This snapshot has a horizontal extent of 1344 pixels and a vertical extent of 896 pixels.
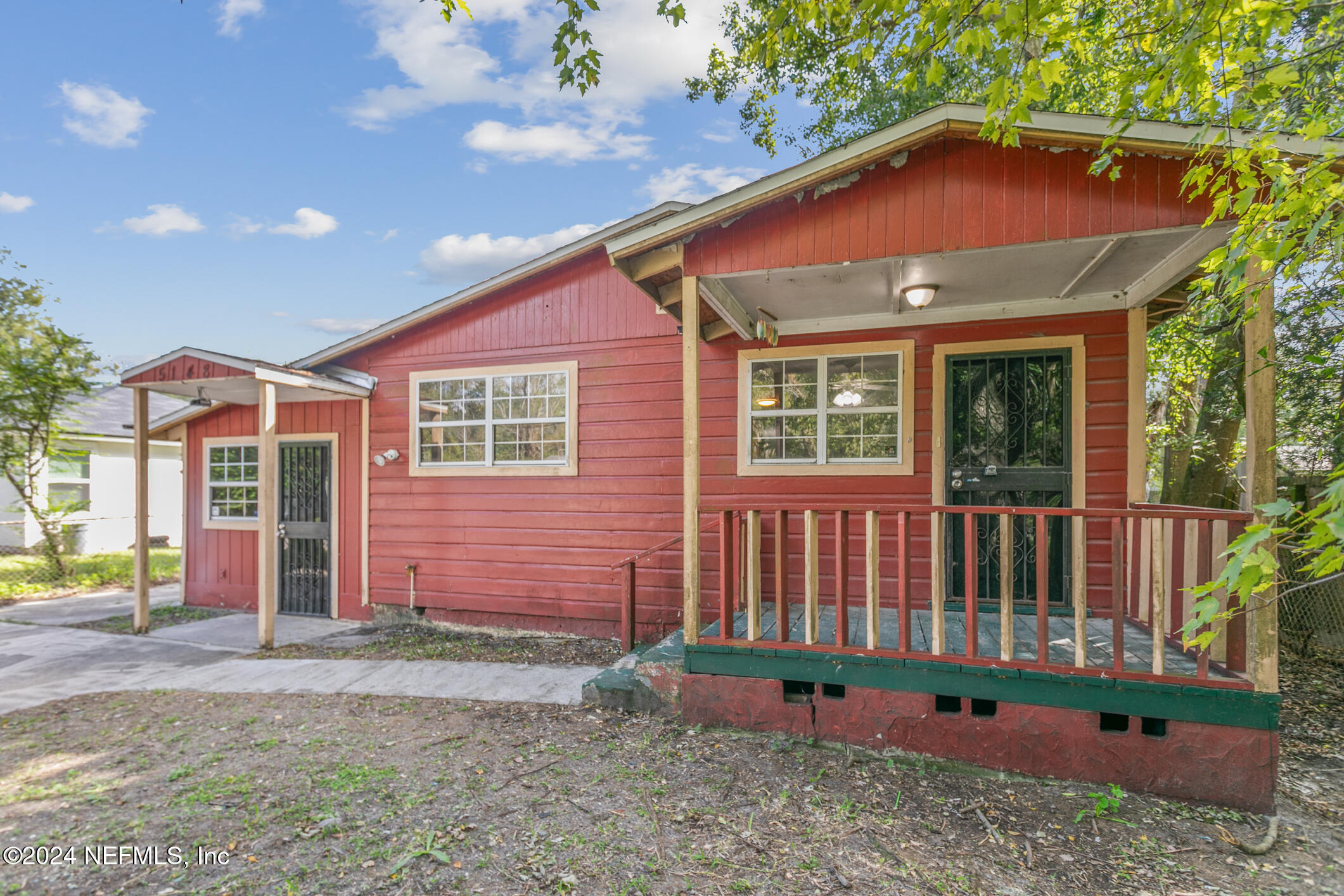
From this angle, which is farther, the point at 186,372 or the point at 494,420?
the point at 494,420

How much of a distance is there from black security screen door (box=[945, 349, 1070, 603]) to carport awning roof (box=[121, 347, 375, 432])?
235 inches

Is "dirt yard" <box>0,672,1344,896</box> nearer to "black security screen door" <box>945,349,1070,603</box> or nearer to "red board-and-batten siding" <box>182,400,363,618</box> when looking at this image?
"black security screen door" <box>945,349,1070,603</box>

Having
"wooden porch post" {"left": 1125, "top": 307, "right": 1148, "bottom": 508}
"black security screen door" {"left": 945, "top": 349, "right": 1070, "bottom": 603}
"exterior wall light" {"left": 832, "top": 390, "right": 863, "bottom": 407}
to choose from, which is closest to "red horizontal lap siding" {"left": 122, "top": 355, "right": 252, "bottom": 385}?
"exterior wall light" {"left": 832, "top": 390, "right": 863, "bottom": 407}

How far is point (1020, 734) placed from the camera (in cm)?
295

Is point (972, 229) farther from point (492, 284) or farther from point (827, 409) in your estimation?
point (492, 284)

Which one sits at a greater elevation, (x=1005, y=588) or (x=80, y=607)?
(x=1005, y=588)

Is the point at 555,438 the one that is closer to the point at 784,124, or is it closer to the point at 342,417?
the point at 342,417

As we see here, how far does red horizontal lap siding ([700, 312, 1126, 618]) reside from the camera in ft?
13.9

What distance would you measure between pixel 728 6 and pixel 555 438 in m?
10.0

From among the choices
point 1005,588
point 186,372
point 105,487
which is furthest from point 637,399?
point 105,487

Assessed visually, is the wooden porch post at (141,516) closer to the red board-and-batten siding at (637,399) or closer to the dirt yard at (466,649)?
the red board-and-batten siding at (637,399)

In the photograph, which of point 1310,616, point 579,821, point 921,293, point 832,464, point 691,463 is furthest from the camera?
point 1310,616

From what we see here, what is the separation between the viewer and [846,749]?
321cm

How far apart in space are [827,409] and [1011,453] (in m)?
1.43
